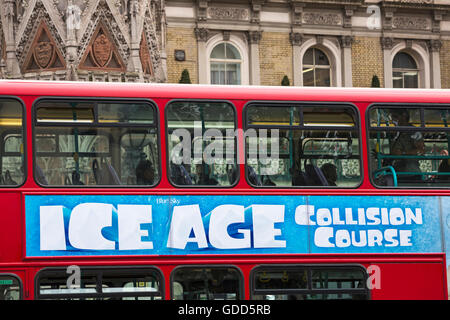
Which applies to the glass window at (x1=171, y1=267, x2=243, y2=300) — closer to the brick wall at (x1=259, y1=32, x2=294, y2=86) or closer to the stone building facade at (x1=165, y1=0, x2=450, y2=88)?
the stone building facade at (x1=165, y1=0, x2=450, y2=88)

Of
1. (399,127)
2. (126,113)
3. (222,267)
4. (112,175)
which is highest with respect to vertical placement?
(126,113)

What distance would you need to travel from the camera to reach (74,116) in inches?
362

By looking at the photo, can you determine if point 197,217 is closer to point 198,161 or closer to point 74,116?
point 198,161

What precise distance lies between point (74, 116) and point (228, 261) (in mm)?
2483

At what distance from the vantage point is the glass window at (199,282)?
8.98 meters

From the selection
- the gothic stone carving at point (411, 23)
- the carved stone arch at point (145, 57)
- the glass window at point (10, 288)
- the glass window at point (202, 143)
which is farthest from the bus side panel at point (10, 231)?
the gothic stone carving at point (411, 23)

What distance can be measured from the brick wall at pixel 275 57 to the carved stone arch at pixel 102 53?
794 cm

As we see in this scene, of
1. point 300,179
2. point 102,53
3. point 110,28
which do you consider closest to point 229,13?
point 110,28

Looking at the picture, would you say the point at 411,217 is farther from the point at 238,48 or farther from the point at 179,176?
the point at 238,48

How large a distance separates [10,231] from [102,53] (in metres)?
13.4

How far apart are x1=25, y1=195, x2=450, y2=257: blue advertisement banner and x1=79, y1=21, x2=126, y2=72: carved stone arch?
12.9 metres

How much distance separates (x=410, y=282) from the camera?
9.31m

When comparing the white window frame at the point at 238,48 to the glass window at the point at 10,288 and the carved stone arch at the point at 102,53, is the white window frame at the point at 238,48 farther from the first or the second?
the glass window at the point at 10,288
